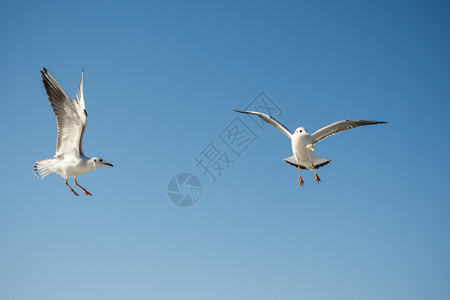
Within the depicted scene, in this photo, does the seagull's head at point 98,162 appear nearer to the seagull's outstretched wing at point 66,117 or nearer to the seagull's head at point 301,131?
the seagull's outstretched wing at point 66,117

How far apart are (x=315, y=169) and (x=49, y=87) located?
9445 mm

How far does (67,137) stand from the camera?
11609 mm

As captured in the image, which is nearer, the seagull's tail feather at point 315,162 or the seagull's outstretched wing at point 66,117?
the seagull's outstretched wing at point 66,117

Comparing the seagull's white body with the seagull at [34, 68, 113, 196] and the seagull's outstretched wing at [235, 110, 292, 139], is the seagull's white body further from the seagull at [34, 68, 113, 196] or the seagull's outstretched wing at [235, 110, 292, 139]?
the seagull at [34, 68, 113, 196]

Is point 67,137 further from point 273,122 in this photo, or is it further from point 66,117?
point 273,122

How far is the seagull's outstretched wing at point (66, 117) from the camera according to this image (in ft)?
36.7

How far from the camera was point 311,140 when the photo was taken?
13805 mm

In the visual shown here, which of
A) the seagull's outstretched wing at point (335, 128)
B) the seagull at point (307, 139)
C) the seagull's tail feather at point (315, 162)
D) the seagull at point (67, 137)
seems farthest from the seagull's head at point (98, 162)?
the seagull's outstretched wing at point (335, 128)

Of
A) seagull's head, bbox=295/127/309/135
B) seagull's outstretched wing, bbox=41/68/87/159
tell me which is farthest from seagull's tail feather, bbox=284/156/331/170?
seagull's outstretched wing, bbox=41/68/87/159

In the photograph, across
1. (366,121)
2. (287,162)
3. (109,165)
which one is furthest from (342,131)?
(109,165)

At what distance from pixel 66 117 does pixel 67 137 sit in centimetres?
63

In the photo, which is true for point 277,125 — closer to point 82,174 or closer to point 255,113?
point 255,113

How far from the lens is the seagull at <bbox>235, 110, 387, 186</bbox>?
44.2 feet

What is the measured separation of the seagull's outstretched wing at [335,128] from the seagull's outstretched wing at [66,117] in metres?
7.85
